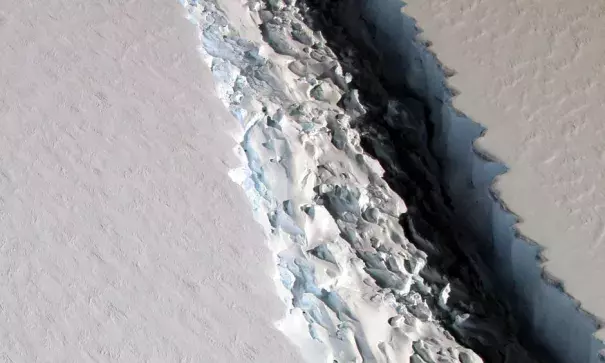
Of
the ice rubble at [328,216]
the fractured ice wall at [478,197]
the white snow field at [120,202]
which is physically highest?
the fractured ice wall at [478,197]

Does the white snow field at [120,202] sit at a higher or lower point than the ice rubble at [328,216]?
lower

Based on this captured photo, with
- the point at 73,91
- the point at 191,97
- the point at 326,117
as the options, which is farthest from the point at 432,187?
the point at 73,91

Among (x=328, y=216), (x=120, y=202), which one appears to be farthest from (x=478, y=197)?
(x=120, y=202)

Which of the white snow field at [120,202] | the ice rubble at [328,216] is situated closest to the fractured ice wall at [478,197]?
the ice rubble at [328,216]

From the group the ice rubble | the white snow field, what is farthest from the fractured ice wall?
the white snow field

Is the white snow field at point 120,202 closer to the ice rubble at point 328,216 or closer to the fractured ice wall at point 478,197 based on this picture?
the ice rubble at point 328,216

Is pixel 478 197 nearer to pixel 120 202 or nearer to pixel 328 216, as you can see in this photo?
pixel 328 216

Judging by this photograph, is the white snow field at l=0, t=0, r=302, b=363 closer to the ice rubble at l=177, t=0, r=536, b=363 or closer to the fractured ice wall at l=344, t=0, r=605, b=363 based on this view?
the ice rubble at l=177, t=0, r=536, b=363
